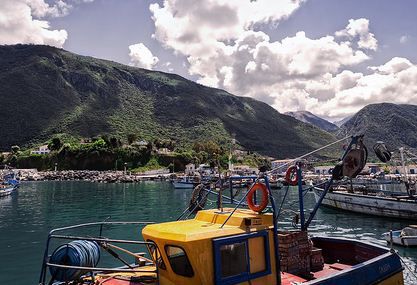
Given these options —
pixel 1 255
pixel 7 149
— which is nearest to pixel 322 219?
pixel 1 255

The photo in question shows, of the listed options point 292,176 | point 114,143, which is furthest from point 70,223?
point 114,143

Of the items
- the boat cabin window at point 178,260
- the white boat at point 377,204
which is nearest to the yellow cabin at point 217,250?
the boat cabin window at point 178,260

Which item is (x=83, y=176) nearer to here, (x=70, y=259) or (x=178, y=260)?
(x=70, y=259)

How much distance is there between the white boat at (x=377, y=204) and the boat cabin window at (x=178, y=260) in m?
35.2

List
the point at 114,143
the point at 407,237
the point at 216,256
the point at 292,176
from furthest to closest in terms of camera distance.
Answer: the point at 114,143
the point at 407,237
the point at 292,176
the point at 216,256

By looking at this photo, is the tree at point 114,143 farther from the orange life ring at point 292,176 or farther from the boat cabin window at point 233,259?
the boat cabin window at point 233,259

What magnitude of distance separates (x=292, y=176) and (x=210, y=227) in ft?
21.0

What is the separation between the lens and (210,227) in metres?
9.79

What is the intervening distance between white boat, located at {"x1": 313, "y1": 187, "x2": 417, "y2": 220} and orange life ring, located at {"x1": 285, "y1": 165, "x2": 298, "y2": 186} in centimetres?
2840

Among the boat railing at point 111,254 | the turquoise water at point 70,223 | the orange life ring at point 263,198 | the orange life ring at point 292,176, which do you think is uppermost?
the orange life ring at point 292,176

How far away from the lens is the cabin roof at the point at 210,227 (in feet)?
29.7

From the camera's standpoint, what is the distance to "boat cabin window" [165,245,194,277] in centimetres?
923

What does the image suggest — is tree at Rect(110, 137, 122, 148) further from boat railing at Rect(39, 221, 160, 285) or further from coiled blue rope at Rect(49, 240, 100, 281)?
coiled blue rope at Rect(49, 240, 100, 281)

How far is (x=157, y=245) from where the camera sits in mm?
9469
